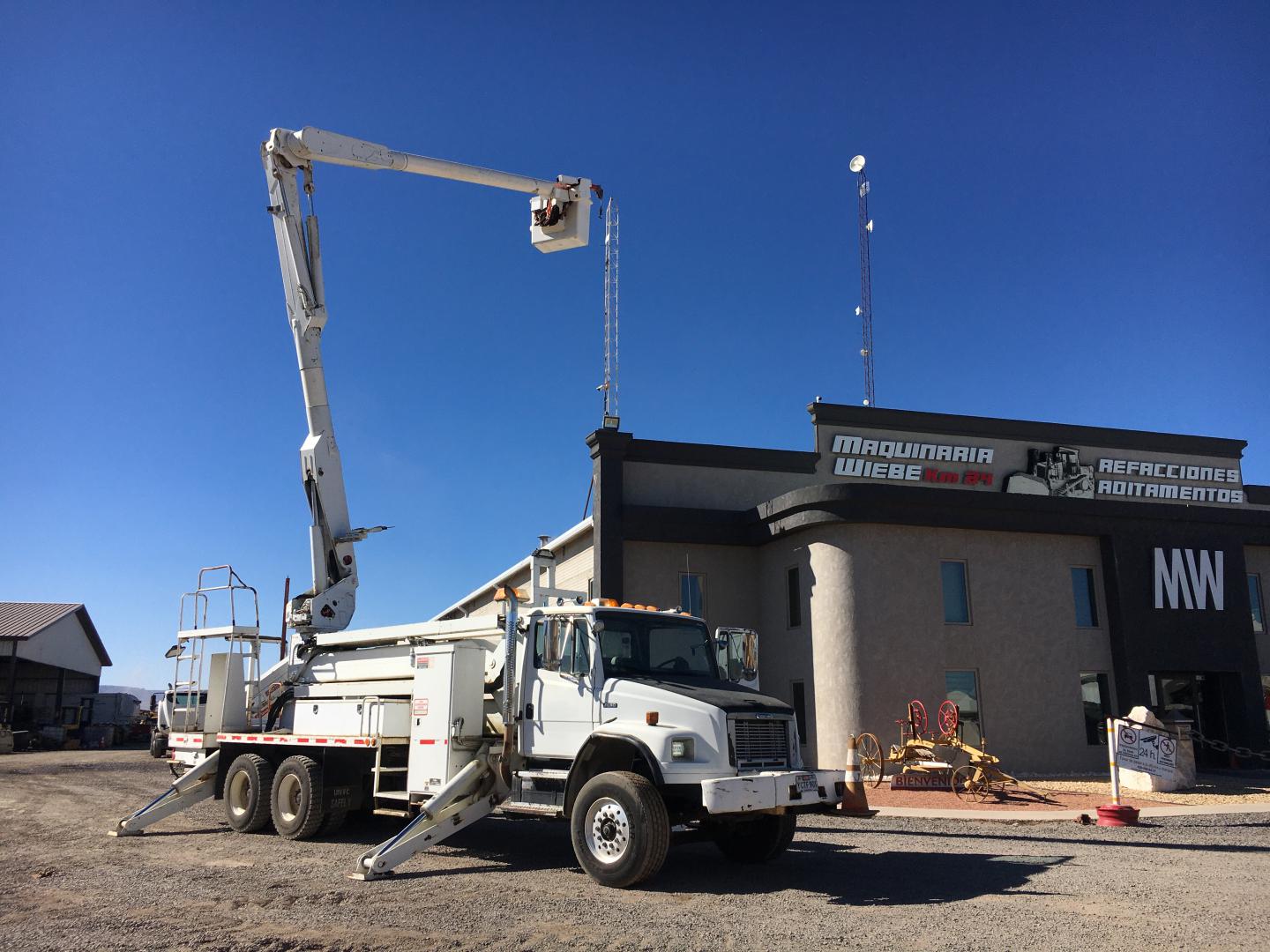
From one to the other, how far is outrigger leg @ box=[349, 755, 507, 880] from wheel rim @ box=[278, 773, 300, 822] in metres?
2.30

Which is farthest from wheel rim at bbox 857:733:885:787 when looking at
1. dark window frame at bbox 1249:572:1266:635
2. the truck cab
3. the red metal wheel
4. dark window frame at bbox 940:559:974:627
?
dark window frame at bbox 1249:572:1266:635

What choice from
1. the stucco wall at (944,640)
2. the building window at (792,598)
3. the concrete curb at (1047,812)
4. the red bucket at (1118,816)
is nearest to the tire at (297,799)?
the concrete curb at (1047,812)

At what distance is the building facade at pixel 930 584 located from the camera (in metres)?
20.1

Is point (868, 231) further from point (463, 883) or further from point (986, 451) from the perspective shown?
point (463, 883)

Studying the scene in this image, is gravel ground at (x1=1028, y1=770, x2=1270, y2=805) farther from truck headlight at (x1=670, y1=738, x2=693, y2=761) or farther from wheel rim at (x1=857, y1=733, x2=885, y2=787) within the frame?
truck headlight at (x1=670, y1=738, x2=693, y2=761)

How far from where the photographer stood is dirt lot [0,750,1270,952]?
7121 millimetres

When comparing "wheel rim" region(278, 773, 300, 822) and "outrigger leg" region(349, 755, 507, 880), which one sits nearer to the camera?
"outrigger leg" region(349, 755, 507, 880)

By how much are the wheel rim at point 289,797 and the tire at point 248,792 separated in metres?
0.27

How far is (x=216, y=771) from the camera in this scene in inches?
536

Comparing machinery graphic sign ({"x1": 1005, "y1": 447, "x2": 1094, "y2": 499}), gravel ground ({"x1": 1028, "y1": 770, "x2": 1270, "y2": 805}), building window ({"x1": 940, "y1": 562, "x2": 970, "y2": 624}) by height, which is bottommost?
gravel ground ({"x1": 1028, "y1": 770, "x2": 1270, "y2": 805})

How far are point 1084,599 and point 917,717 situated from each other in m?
6.14

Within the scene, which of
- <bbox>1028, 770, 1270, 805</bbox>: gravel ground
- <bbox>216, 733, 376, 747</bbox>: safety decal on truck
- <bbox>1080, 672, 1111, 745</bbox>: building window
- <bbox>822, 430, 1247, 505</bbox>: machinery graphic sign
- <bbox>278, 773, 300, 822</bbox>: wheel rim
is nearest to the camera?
<bbox>216, 733, 376, 747</bbox>: safety decal on truck

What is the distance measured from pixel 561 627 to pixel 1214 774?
55.2 ft

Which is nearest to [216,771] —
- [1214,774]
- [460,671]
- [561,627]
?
[460,671]
